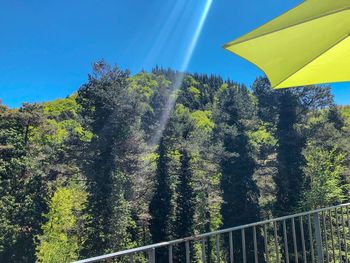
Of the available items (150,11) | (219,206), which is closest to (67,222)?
(219,206)

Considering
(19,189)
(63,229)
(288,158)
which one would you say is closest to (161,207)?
(63,229)

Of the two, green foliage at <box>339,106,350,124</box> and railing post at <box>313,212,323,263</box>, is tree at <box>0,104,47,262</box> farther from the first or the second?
green foliage at <box>339,106,350,124</box>

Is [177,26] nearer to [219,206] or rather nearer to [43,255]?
[219,206]

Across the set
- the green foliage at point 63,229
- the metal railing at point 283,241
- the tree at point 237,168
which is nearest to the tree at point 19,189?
the green foliage at point 63,229

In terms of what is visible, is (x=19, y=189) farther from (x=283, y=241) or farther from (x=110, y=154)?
(x=283, y=241)

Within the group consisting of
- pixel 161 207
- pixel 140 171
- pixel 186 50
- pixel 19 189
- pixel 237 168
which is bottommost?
→ pixel 161 207

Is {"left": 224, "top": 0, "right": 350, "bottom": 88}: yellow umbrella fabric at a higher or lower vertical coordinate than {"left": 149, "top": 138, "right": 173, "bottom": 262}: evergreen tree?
lower

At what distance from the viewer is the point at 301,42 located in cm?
158

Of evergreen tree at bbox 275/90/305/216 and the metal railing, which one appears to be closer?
the metal railing

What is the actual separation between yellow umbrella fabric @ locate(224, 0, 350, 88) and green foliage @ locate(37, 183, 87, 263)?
18.7 meters

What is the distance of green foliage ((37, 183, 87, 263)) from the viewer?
63.7 ft

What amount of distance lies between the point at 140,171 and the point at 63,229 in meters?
5.74

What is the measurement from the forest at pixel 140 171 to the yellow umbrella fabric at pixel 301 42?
1527 cm

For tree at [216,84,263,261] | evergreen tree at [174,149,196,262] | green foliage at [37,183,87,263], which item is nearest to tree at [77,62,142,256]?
green foliage at [37,183,87,263]
